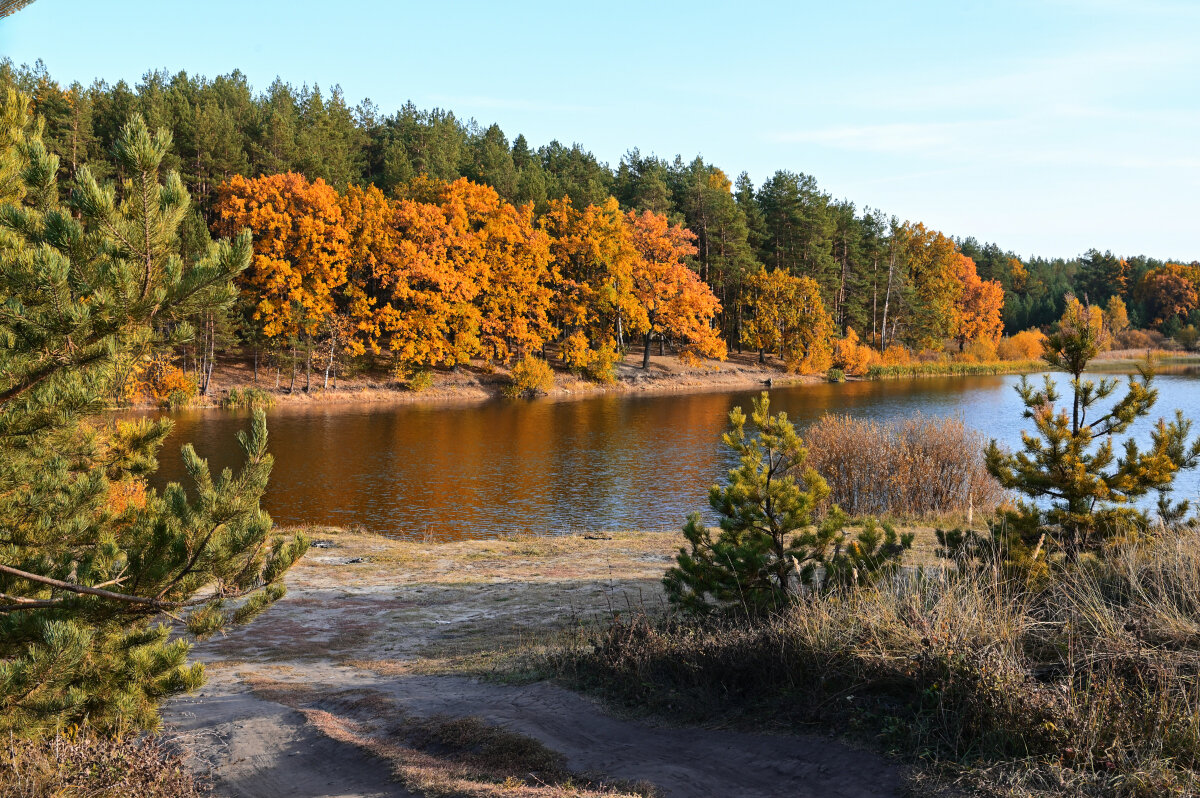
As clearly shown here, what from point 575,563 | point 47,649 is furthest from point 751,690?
point 575,563

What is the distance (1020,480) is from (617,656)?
4475 mm

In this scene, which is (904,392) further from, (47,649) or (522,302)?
(47,649)

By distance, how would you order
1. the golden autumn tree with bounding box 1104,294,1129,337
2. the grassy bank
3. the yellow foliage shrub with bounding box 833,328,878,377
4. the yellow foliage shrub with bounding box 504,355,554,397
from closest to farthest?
the yellow foliage shrub with bounding box 504,355,554,397
the yellow foliage shrub with bounding box 833,328,878,377
the grassy bank
the golden autumn tree with bounding box 1104,294,1129,337

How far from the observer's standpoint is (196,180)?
47.1m

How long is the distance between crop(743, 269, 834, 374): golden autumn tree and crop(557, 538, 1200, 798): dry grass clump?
55215mm

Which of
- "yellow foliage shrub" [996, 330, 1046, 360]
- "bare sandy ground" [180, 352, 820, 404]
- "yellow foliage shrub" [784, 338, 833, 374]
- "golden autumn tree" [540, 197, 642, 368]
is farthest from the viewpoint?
"yellow foliage shrub" [996, 330, 1046, 360]

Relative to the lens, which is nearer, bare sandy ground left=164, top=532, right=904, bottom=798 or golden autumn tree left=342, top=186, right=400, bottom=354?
bare sandy ground left=164, top=532, right=904, bottom=798

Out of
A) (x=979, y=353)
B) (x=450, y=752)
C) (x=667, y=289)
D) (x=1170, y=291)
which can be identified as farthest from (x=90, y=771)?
(x=1170, y=291)

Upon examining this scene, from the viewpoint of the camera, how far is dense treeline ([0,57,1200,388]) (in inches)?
1764

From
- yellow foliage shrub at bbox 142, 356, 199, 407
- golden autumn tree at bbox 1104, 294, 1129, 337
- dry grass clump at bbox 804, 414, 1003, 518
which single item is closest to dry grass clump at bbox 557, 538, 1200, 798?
dry grass clump at bbox 804, 414, 1003, 518

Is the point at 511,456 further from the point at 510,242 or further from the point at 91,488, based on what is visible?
the point at 510,242

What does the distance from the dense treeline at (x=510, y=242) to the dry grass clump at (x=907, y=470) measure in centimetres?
2083

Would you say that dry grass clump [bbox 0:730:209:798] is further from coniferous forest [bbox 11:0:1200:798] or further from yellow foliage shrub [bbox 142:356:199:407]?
yellow foliage shrub [bbox 142:356:199:407]

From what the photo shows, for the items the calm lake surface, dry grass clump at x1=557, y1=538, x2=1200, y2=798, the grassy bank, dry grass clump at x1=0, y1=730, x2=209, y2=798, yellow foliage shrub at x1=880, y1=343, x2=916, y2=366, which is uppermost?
yellow foliage shrub at x1=880, y1=343, x2=916, y2=366
